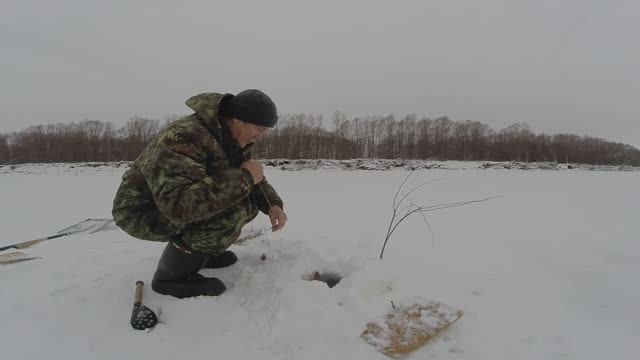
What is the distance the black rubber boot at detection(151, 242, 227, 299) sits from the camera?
6.95 ft

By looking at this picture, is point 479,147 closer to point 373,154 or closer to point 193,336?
point 373,154

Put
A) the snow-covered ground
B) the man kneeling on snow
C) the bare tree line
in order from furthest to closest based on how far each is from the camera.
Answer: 1. the bare tree line
2. the man kneeling on snow
3. the snow-covered ground

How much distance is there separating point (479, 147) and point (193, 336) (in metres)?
56.3

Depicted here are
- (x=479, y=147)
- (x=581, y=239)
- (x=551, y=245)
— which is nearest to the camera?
(x=551, y=245)

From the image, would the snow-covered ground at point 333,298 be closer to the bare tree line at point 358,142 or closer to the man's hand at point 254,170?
the man's hand at point 254,170

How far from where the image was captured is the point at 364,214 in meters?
5.64

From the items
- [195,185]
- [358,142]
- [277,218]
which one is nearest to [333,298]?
[277,218]

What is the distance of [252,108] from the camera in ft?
6.98

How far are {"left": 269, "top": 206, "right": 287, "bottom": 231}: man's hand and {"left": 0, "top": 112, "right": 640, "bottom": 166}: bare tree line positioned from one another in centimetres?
4211

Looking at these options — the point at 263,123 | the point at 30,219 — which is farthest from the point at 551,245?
the point at 30,219

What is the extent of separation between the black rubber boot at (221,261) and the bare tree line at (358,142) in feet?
138

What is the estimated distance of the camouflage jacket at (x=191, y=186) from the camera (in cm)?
185

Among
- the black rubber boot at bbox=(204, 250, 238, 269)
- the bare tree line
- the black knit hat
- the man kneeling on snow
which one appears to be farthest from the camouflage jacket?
the bare tree line

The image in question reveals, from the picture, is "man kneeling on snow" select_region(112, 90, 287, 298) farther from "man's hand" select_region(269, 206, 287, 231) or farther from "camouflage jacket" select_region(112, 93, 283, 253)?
"man's hand" select_region(269, 206, 287, 231)
